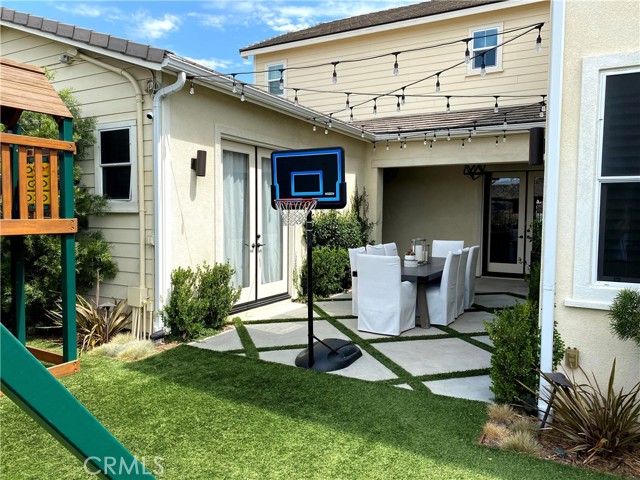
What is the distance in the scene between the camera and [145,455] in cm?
287

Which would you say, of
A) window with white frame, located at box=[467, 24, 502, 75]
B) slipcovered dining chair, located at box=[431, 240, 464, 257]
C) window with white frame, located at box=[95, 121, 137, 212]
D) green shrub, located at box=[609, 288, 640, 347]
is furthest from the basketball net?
window with white frame, located at box=[467, 24, 502, 75]

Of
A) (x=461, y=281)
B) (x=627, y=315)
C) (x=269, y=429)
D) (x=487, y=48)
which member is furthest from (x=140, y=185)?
(x=487, y=48)

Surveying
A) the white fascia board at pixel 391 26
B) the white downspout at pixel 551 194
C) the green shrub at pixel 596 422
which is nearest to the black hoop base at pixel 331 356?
the white downspout at pixel 551 194

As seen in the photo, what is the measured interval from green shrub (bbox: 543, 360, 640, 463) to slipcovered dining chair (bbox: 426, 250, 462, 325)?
3.03m

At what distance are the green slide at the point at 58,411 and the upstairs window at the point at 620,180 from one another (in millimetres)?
3311

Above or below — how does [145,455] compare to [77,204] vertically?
below

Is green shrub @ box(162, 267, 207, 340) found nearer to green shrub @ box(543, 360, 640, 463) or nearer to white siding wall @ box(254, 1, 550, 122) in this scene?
green shrub @ box(543, 360, 640, 463)

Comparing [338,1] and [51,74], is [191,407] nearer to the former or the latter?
[51,74]

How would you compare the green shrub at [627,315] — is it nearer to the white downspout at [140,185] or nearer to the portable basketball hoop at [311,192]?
the portable basketball hoop at [311,192]

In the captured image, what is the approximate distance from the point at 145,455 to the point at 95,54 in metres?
4.93

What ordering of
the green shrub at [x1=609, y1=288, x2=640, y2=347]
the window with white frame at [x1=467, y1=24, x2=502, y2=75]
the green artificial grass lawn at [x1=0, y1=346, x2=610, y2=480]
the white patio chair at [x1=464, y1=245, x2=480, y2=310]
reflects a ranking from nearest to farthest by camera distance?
1. the green artificial grass lawn at [x1=0, y1=346, x2=610, y2=480]
2. the green shrub at [x1=609, y1=288, x2=640, y2=347]
3. the white patio chair at [x1=464, y1=245, x2=480, y2=310]
4. the window with white frame at [x1=467, y1=24, x2=502, y2=75]

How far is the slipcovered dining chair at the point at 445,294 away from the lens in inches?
241

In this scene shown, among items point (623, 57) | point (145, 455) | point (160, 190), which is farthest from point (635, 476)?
point (160, 190)

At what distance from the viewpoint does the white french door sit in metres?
6.46
